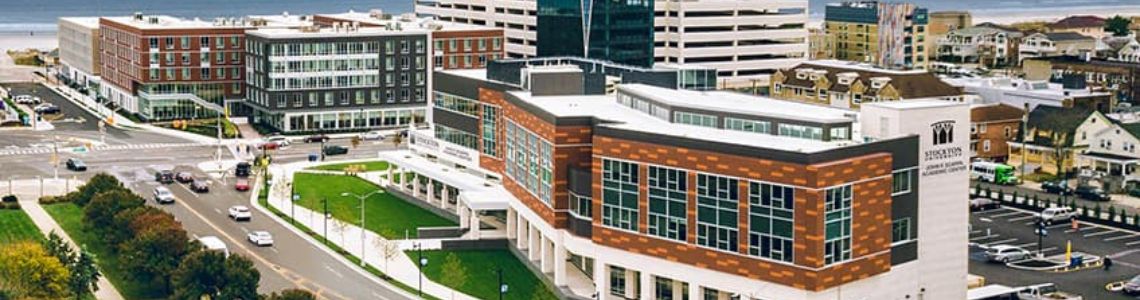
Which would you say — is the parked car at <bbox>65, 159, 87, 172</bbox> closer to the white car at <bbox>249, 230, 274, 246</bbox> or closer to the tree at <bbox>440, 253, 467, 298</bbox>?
the white car at <bbox>249, 230, 274, 246</bbox>

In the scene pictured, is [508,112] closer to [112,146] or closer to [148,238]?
[148,238]

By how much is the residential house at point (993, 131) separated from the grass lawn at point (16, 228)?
57.4 meters

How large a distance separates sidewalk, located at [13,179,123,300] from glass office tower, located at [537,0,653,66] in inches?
1807

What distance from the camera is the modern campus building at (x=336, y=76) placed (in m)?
135

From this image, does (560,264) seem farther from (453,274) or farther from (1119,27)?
(1119,27)

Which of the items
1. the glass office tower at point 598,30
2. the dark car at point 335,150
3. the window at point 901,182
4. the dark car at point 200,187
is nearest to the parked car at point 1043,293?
the window at point 901,182

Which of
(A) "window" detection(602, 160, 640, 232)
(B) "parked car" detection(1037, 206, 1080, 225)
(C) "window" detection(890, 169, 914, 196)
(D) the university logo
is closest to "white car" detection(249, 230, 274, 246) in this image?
(A) "window" detection(602, 160, 640, 232)

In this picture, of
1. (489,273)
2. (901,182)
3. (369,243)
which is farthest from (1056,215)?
(369,243)

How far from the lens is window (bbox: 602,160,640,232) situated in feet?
234

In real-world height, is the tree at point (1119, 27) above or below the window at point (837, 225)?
above

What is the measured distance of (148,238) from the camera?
250 ft

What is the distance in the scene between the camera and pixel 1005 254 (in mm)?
85625

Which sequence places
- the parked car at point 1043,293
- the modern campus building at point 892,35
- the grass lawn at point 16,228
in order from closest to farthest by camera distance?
the parked car at point 1043,293
the grass lawn at point 16,228
the modern campus building at point 892,35

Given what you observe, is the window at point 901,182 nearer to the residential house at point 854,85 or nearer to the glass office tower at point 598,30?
the residential house at point 854,85
